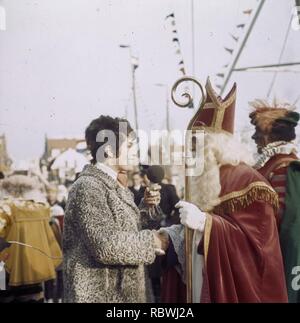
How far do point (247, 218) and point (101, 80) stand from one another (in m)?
0.97

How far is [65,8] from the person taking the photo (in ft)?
8.70

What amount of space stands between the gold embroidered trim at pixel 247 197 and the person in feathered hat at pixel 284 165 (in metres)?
0.15

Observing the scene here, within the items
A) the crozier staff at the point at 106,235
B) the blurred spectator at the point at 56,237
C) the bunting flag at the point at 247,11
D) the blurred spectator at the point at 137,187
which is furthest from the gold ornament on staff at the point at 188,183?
the blurred spectator at the point at 56,237

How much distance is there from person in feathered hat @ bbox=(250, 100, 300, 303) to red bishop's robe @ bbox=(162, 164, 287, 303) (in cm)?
12

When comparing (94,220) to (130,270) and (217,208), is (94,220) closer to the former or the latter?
(130,270)

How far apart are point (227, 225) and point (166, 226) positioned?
1.01 feet

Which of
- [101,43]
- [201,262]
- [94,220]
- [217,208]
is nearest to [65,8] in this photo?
[101,43]

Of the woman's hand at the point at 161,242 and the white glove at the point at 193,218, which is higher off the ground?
the white glove at the point at 193,218

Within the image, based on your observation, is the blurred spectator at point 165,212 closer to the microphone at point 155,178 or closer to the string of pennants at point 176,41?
the microphone at point 155,178

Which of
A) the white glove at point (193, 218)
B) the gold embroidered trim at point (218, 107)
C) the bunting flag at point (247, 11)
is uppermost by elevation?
the bunting flag at point (247, 11)

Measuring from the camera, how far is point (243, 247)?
2.53m

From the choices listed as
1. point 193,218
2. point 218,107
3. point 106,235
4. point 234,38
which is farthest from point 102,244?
point 234,38

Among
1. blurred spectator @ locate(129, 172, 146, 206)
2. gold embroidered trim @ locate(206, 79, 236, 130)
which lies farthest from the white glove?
gold embroidered trim @ locate(206, 79, 236, 130)

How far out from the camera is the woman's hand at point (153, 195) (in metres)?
2.67
